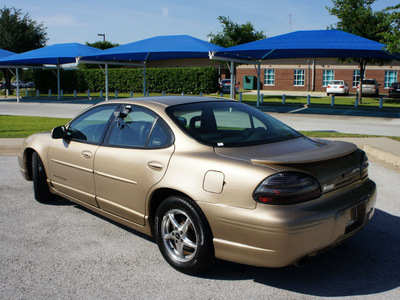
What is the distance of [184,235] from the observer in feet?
11.7

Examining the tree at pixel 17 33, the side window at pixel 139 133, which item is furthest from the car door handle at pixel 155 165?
the tree at pixel 17 33

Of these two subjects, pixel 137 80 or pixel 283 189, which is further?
pixel 137 80

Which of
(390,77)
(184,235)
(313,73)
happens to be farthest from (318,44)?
(390,77)

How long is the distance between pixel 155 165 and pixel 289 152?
3.93 feet

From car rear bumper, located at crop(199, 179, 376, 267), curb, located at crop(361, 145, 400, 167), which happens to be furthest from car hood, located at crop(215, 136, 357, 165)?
curb, located at crop(361, 145, 400, 167)

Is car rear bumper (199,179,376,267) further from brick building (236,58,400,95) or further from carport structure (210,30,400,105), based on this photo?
brick building (236,58,400,95)

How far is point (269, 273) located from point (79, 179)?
2.37m

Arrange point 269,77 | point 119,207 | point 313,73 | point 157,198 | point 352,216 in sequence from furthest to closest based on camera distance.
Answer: point 269,77 < point 313,73 < point 119,207 < point 157,198 < point 352,216

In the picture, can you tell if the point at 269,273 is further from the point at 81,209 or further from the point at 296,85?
the point at 296,85

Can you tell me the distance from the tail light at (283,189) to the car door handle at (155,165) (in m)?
1.00

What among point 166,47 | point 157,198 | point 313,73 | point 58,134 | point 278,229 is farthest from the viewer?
point 313,73

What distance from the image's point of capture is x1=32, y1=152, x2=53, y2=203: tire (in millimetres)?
5411

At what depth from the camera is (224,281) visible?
346 centimetres

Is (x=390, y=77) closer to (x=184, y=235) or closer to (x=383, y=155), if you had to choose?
(x=383, y=155)
